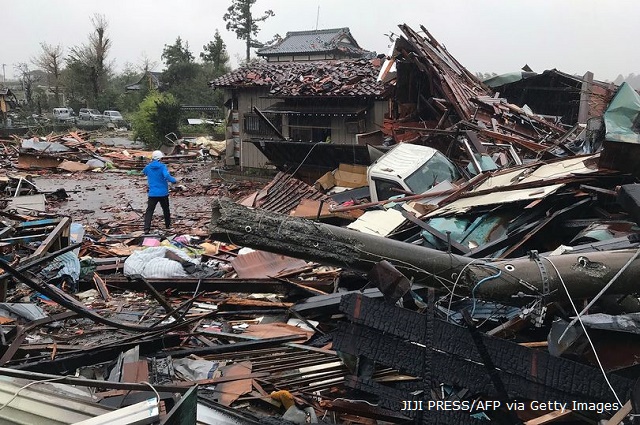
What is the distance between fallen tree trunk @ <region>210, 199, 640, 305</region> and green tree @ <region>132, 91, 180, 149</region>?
2667 centimetres

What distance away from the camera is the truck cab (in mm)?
9086

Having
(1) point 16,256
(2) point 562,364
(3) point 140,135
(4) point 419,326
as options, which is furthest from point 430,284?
(3) point 140,135

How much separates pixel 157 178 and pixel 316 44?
85.9ft

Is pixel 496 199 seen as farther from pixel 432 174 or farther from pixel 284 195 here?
pixel 284 195

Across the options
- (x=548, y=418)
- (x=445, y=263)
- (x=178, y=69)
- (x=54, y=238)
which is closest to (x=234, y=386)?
(x=445, y=263)

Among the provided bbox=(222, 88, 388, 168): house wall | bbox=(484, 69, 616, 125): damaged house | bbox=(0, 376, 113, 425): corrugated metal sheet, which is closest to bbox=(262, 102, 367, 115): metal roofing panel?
bbox=(222, 88, 388, 168): house wall

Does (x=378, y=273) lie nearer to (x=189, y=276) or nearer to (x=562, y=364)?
(x=562, y=364)

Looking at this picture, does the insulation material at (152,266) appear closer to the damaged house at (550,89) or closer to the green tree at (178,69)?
the damaged house at (550,89)

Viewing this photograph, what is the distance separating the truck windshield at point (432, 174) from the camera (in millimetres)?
9062

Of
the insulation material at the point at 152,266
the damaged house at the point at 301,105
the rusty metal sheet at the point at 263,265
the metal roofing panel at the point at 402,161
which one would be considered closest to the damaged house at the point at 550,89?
the damaged house at the point at 301,105

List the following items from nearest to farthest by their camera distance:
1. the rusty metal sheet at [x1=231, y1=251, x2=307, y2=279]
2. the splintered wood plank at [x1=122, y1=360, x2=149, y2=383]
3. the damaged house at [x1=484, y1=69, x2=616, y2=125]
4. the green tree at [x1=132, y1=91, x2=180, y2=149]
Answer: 1. the splintered wood plank at [x1=122, y1=360, x2=149, y2=383]
2. the rusty metal sheet at [x1=231, y1=251, x2=307, y2=279]
3. the damaged house at [x1=484, y1=69, x2=616, y2=125]
4. the green tree at [x1=132, y1=91, x2=180, y2=149]

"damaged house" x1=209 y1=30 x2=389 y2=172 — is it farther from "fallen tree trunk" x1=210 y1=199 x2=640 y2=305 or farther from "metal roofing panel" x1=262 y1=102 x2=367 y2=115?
"fallen tree trunk" x1=210 y1=199 x2=640 y2=305

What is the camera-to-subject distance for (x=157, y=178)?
10109mm

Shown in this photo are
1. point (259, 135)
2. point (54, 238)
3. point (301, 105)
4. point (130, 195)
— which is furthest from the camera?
point (259, 135)
